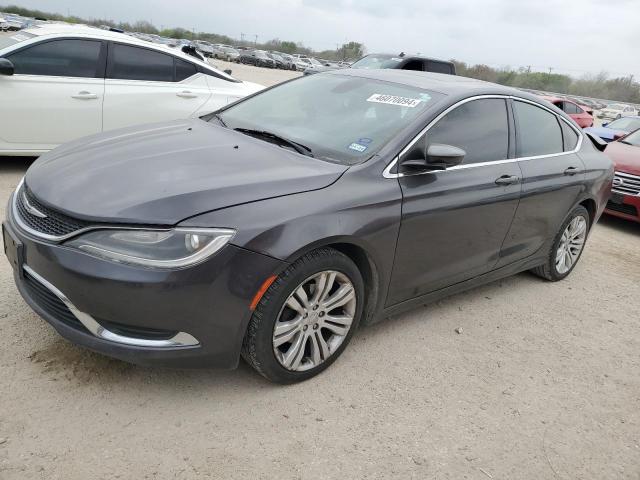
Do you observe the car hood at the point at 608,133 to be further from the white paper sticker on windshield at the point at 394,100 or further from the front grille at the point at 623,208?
the white paper sticker on windshield at the point at 394,100

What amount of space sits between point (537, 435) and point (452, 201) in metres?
1.39

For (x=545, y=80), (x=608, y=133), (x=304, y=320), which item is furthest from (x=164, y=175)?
(x=545, y=80)

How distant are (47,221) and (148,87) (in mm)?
4160

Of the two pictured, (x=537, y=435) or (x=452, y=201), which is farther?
(x=452, y=201)

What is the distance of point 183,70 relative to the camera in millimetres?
6609

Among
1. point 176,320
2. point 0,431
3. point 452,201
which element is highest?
point 452,201

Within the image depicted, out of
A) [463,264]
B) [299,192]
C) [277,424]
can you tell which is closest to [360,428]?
[277,424]

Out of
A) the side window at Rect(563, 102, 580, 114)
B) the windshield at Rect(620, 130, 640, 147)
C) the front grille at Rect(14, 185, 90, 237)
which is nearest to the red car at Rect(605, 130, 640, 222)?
the windshield at Rect(620, 130, 640, 147)

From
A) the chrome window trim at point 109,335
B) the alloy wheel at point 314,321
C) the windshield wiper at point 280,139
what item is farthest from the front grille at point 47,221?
the windshield wiper at point 280,139

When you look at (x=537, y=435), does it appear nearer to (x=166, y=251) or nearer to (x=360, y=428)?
(x=360, y=428)

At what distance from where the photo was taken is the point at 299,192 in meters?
2.74

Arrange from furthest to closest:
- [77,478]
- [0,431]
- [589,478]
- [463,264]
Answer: [463,264] < [589,478] < [0,431] < [77,478]

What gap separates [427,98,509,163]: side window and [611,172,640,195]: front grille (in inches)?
174

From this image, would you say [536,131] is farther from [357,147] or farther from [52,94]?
[52,94]
